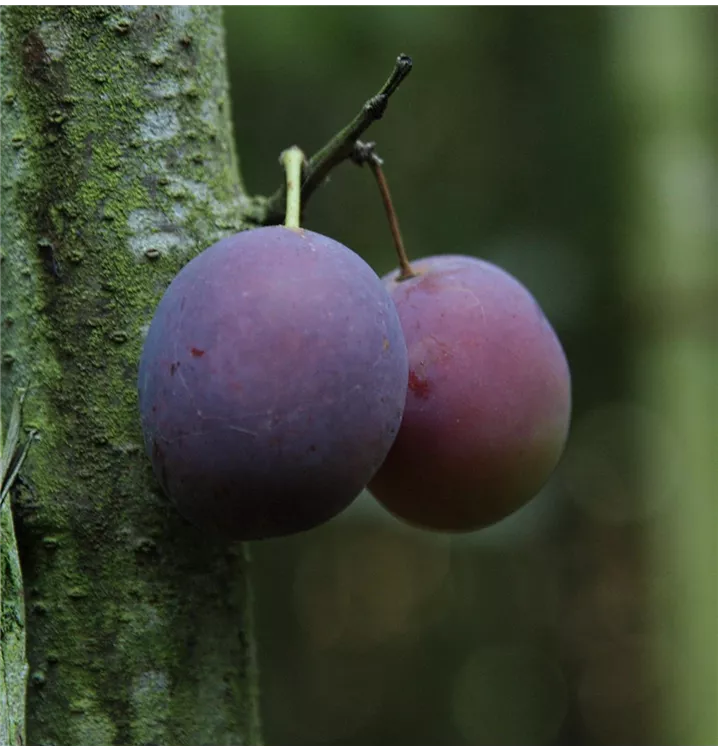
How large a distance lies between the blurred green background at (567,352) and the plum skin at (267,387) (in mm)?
1407

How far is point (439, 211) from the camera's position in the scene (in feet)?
8.38

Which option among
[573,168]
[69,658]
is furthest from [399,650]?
[69,658]

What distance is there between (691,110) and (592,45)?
743 millimetres

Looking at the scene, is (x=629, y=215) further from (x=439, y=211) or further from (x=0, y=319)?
(x=0, y=319)

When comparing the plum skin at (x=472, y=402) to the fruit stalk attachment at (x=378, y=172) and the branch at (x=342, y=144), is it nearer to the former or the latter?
the fruit stalk attachment at (x=378, y=172)

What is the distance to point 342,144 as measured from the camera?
0.68 meters

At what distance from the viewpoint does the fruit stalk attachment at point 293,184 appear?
2.24 ft

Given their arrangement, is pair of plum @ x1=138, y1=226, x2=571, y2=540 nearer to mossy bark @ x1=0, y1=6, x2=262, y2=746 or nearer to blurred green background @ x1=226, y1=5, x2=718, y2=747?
mossy bark @ x1=0, y1=6, x2=262, y2=746

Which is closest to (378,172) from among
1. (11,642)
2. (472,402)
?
(472,402)

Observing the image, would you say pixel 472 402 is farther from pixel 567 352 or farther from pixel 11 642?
pixel 567 352

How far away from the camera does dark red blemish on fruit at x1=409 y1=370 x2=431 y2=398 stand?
75cm

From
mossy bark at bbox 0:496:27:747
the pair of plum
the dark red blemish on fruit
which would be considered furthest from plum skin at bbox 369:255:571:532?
mossy bark at bbox 0:496:27:747

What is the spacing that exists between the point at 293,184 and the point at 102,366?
0.66ft

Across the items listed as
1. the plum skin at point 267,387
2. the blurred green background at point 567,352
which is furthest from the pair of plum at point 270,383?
the blurred green background at point 567,352
